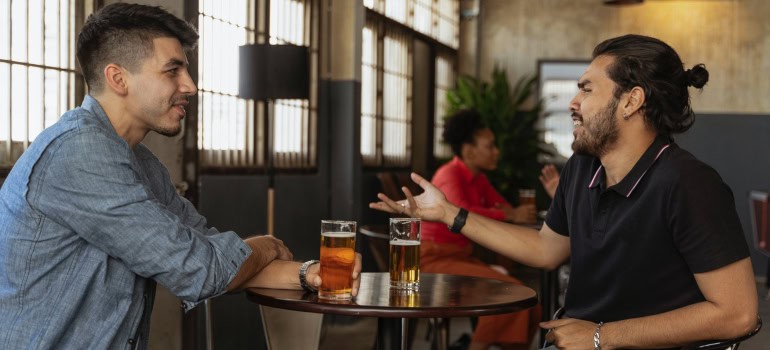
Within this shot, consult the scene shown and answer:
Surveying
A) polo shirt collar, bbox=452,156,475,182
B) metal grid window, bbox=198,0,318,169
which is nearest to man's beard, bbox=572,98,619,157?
polo shirt collar, bbox=452,156,475,182

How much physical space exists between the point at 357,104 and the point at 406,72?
5.90 ft

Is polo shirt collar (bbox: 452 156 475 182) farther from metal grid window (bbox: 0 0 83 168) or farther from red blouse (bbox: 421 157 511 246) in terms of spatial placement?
metal grid window (bbox: 0 0 83 168)

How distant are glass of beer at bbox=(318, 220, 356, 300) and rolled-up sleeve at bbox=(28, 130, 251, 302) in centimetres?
26

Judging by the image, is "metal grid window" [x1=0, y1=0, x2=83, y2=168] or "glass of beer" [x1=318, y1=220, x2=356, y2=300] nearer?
"glass of beer" [x1=318, y1=220, x2=356, y2=300]

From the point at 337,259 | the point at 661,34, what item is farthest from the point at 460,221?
the point at 661,34

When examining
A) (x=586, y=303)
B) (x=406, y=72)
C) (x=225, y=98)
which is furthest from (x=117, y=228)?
(x=406, y=72)

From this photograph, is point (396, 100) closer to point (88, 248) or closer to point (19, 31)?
point (19, 31)

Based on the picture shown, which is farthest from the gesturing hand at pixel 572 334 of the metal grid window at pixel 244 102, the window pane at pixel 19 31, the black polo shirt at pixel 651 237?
the metal grid window at pixel 244 102

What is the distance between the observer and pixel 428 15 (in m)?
8.73

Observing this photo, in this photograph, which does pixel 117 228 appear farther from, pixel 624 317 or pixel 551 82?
pixel 551 82

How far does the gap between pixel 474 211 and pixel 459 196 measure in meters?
0.11

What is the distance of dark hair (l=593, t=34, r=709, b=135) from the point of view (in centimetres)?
224

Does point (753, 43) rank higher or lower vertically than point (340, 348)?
higher

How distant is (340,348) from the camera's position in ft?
17.8
